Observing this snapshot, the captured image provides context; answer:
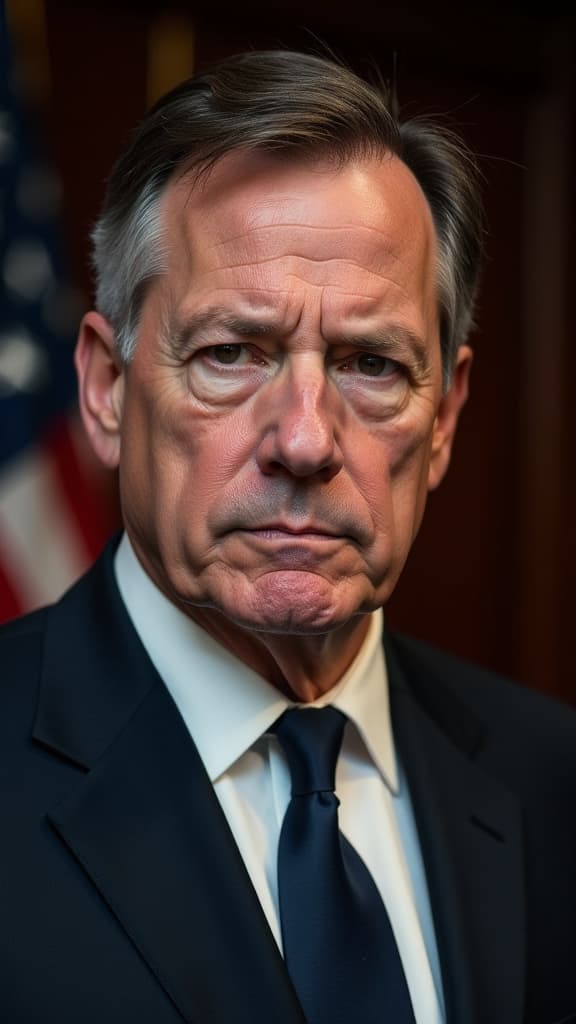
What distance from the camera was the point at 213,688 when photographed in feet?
5.17

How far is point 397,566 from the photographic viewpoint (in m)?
1.57

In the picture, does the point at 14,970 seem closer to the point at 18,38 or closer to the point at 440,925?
the point at 440,925

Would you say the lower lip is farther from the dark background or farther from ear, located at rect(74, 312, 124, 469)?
the dark background

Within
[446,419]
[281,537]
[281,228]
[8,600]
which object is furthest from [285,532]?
[8,600]

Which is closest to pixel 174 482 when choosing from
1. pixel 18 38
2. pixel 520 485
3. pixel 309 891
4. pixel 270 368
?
pixel 270 368

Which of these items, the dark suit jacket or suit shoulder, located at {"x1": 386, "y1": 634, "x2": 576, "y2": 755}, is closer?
the dark suit jacket

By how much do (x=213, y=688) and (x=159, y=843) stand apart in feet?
0.69

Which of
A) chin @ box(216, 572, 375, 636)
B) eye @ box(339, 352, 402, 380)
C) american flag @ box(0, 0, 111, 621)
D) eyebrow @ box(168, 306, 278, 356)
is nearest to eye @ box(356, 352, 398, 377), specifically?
eye @ box(339, 352, 402, 380)

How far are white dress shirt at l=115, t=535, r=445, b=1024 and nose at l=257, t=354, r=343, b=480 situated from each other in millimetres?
288

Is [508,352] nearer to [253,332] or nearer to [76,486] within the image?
[76,486]

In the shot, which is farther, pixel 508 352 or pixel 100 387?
pixel 508 352

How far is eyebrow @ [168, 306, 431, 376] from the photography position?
1458 millimetres

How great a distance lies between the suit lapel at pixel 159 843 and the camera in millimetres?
1369

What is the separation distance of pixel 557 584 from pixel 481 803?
7.65ft
